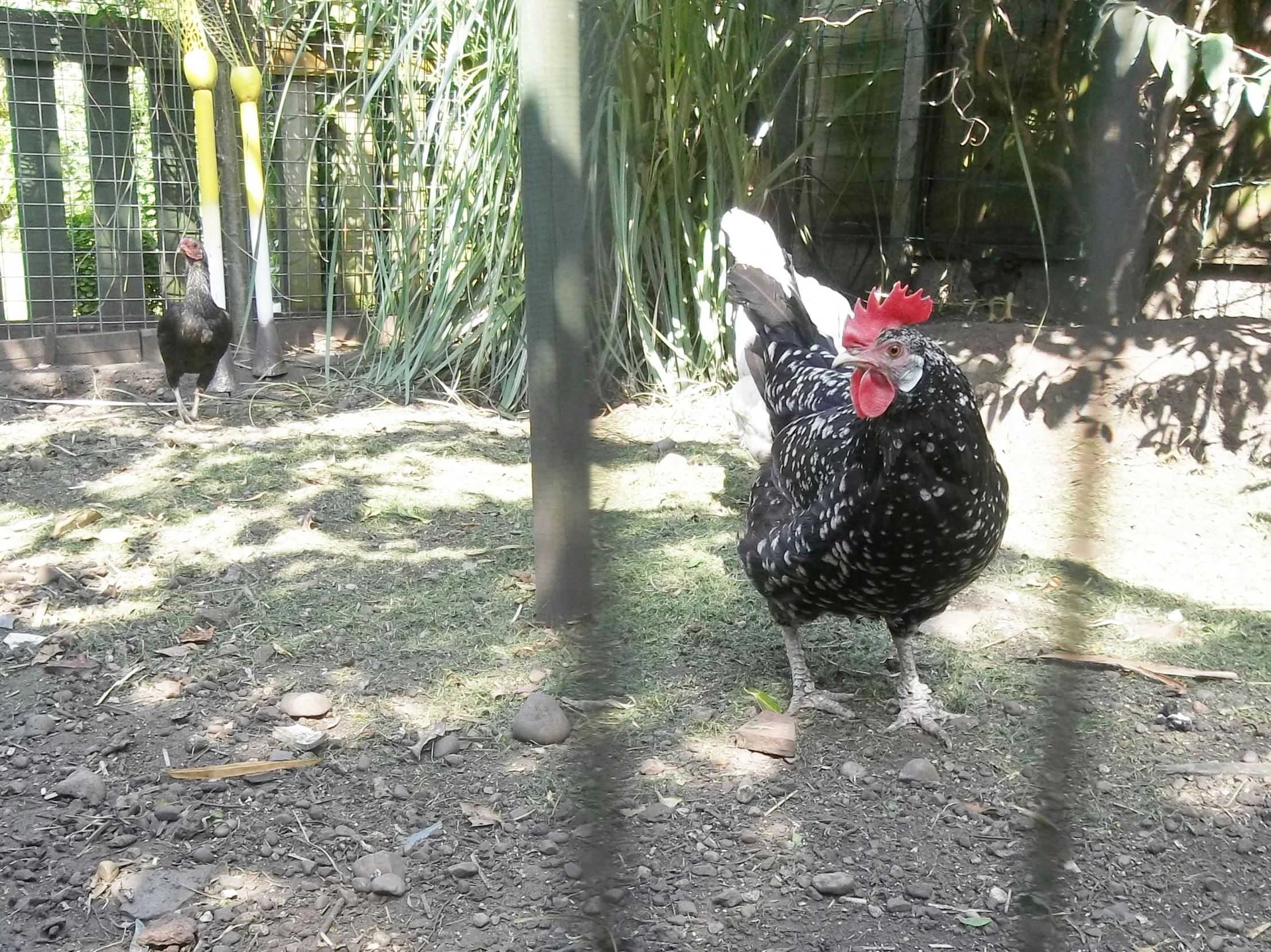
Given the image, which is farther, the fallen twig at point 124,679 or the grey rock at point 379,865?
the fallen twig at point 124,679

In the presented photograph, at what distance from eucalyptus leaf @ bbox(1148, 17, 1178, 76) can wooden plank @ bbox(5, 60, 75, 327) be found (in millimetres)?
5314

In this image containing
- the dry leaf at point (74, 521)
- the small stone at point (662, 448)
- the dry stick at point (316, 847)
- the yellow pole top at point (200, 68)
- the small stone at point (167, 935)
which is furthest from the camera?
the yellow pole top at point (200, 68)

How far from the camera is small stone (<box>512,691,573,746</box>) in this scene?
2338 millimetres

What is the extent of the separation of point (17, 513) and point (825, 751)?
2841 mm

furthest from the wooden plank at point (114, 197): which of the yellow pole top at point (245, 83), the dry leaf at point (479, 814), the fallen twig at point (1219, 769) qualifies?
the fallen twig at point (1219, 769)

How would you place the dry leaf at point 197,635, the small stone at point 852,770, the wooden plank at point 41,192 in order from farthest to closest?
the wooden plank at point 41,192, the dry leaf at point 197,635, the small stone at point 852,770

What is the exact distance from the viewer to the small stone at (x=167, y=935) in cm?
170

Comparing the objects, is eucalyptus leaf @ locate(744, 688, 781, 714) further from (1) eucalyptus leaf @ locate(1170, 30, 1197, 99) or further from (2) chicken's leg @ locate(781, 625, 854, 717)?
(1) eucalyptus leaf @ locate(1170, 30, 1197, 99)

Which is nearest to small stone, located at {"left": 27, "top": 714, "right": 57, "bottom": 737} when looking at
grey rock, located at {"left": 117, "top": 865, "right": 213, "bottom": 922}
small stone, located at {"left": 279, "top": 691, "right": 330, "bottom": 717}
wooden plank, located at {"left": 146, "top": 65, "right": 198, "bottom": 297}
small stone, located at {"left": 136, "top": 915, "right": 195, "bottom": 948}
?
small stone, located at {"left": 279, "top": 691, "right": 330, "bottom": 717}

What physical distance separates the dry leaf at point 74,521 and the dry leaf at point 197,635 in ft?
2.96

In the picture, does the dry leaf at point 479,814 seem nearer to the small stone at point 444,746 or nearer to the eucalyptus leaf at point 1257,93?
the small stone at point 444,746

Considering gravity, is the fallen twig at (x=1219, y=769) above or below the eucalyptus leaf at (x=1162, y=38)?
below

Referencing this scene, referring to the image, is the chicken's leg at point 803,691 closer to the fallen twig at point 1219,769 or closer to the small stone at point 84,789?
the fallen twig at point 1219,769

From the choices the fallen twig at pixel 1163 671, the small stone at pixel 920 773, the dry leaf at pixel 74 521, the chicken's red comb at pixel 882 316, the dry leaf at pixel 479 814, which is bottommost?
the dry leaf at pixel 479 814
